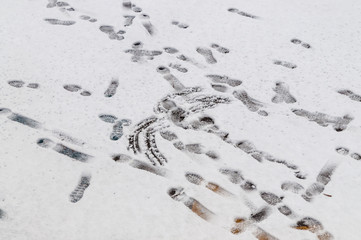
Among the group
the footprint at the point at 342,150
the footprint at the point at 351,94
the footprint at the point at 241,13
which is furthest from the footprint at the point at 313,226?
the footprint at the point at 241,13

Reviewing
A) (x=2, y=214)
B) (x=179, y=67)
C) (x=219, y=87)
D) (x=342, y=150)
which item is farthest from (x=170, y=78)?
(x=2, y=214)

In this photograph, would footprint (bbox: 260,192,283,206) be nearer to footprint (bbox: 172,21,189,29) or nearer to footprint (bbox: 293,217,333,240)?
footprint (bbox: 293,217,333,240)

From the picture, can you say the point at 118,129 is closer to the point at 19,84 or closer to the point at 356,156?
the point at 19,84

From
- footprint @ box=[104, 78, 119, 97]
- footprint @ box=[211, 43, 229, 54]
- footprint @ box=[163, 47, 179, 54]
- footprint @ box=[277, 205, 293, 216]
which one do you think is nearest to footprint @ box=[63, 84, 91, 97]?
footprint @ box=[104, 78, 119, 97]

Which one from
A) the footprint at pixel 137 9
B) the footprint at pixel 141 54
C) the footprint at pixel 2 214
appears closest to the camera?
the footprint at pixel 2 214

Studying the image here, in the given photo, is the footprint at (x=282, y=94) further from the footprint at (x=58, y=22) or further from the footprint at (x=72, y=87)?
the footprint at (x=58, y=22)
